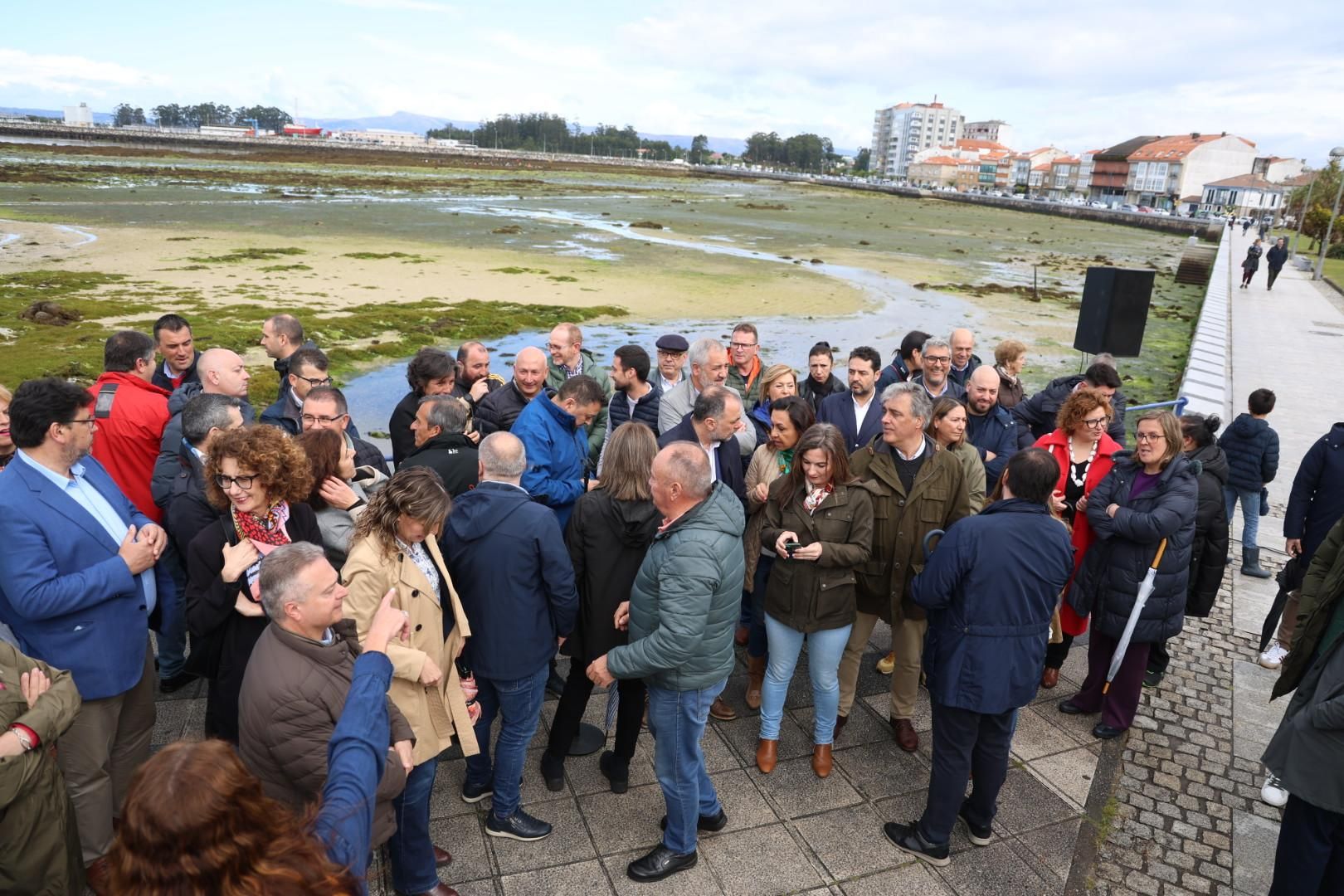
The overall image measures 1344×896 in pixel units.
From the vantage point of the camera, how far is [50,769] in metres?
2.58

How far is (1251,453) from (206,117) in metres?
235

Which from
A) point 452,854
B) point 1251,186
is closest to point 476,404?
point 452,854

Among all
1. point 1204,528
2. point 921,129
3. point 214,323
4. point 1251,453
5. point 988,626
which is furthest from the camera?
point 921,129

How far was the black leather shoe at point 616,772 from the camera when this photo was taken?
3807 mm

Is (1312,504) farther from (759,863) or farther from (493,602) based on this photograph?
(493,602)

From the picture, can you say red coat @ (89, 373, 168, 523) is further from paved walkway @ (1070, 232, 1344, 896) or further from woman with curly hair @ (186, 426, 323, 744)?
paved walkway @ (1070, 232, 1344, 896)

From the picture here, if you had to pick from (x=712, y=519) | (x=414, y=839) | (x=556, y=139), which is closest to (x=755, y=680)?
(x=712, y=519)

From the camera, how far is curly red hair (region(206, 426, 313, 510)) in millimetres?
2945

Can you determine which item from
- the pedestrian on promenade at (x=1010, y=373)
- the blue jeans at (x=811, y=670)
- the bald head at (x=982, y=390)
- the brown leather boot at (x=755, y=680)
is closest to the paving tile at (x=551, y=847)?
the blue jeans at (x=811, y=670)

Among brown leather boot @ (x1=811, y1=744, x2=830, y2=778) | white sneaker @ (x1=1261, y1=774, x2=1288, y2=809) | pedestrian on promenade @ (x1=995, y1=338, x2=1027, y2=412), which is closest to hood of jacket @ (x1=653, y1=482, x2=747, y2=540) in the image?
brown leather boot @ (x1=811, y1=744, x2=830, y2=778)

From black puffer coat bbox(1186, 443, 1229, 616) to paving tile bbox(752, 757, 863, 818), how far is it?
2547 mm

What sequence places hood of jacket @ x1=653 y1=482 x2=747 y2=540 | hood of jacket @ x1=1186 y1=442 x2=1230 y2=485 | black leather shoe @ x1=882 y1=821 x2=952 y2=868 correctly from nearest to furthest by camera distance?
hood of jacket @ x1=653 y1=482 x2=747 y2=540 < black leather shoe @ x1=882 y1=821 x2=952 y2=868 < hood of jacket @ x1=1186 y1=442 x2=1230 y2=485

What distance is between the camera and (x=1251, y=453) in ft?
22.0

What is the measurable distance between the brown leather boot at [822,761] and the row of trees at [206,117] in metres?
223
